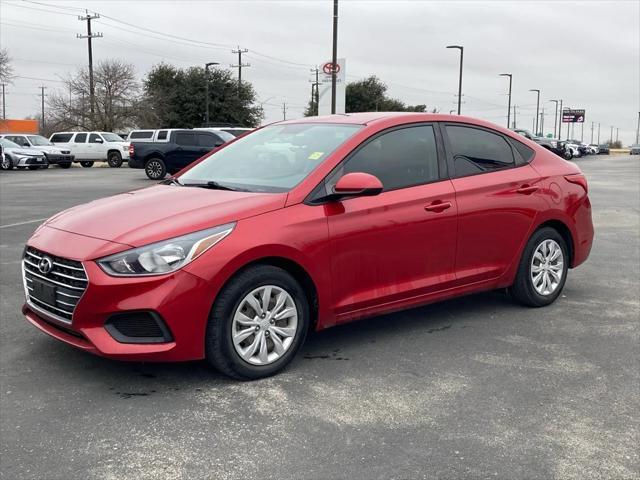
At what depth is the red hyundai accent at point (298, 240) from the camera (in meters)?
3.73

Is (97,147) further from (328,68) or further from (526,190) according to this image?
(526,190)

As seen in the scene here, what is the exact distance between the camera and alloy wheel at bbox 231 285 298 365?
155 inches

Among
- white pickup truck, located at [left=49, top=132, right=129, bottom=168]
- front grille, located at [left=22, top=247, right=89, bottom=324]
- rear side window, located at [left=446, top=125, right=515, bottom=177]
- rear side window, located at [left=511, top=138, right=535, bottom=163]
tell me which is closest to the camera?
front grille, located at [left=22, top=247, right=89, bottom=324]

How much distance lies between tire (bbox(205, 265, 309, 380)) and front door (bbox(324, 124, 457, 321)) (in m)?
0.33

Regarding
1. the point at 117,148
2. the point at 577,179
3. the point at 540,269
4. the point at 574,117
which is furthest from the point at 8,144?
the point at 574,117

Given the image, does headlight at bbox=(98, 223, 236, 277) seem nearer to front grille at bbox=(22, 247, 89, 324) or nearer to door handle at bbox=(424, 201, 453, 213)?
front grille at bbox=(22, 247, 89, 324)

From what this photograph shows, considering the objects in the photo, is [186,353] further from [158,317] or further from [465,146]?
[465,146]

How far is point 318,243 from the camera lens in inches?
164

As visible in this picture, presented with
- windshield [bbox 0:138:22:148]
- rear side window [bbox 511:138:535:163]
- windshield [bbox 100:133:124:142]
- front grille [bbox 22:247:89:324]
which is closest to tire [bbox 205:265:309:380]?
front grille [bbox 22:247:89:324]

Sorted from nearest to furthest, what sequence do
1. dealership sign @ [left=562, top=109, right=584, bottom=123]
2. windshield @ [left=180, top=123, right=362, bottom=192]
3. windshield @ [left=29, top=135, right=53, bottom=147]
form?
windshield @ [left=180, top=123, right=362, bottom=192], windshield @ [left=29, top=135, right=53, bottom=147], dealership sign @ [left=562, top=109, right=584, bottom=123]

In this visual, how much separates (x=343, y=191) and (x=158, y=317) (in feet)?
4.47

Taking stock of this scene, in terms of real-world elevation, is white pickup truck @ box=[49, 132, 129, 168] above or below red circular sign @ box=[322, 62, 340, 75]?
below

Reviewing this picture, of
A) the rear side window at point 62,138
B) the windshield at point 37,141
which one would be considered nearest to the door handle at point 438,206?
the windshield at point 37,141

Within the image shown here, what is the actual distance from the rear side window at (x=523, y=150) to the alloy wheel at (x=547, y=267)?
2.34ft
